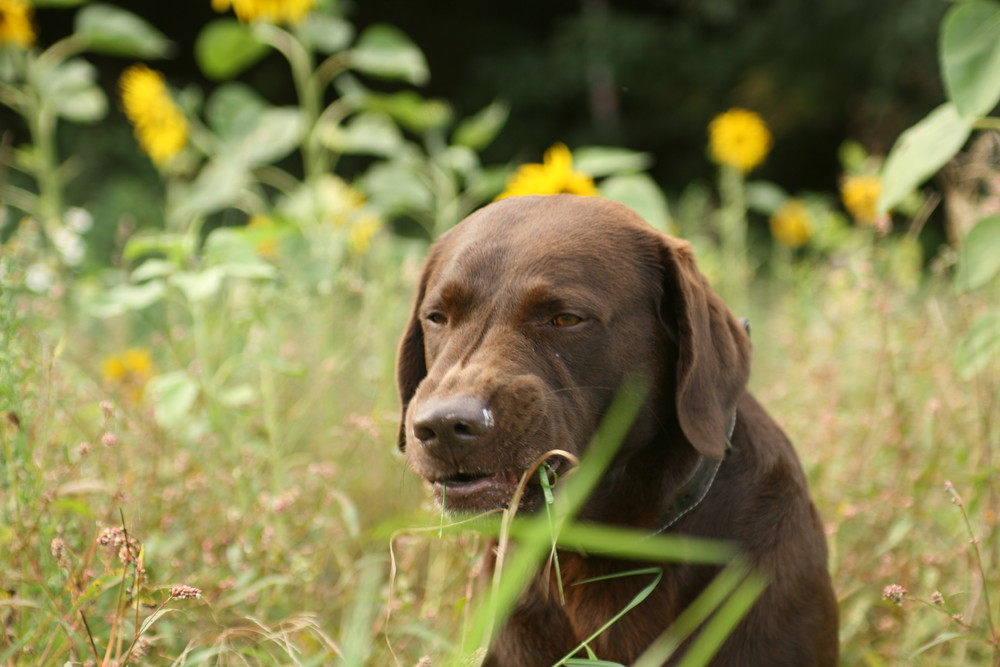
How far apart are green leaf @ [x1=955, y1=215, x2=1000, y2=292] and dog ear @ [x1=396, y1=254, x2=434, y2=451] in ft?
4.74

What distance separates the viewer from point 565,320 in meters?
2.02

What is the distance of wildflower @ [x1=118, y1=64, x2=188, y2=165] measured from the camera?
4.25 meters

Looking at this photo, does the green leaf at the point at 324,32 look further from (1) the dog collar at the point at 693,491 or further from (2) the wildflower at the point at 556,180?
(1) the dog collar at the point at 693,491

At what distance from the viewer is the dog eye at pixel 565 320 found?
2012 mm

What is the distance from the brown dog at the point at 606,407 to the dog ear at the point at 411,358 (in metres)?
0.23

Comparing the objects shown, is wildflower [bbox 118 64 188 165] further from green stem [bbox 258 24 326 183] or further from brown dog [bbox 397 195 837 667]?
brown dog [bbox 397 195 837 667]

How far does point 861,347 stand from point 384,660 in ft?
7.52

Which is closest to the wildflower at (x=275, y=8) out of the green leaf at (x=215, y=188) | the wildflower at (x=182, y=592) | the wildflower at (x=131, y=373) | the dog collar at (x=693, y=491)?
the green leaf at (x=215, y=188)

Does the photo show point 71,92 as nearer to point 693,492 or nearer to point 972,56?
point 693,492

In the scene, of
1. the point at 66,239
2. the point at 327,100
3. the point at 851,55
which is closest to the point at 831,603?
the point at 66,239

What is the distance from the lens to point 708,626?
1.90m

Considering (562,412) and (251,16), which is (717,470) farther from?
(251,16)

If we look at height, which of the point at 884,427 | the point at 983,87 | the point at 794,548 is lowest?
the point at 884,427

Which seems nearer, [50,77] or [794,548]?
[794,548]
